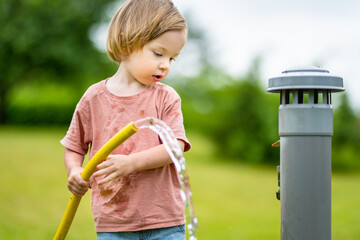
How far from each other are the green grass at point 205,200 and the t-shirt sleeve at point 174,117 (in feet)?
10.9

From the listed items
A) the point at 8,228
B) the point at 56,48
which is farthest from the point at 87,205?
the point at 56,48

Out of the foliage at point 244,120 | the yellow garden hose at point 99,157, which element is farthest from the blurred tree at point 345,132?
the yellow garden hose at point 99,157

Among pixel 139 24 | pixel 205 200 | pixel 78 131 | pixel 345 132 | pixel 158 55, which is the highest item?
pixel 139 24

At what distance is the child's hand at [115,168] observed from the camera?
2.00 m

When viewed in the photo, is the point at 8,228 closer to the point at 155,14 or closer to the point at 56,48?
the point at 155,14

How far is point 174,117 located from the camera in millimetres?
2191

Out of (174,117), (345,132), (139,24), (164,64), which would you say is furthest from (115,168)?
(345,132)

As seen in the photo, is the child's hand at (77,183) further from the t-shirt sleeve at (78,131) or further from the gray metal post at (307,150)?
the gray metal post at (307,150)

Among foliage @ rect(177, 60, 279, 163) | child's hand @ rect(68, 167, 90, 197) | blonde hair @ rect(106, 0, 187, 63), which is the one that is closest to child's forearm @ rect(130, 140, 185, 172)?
child's hand @ rect(68, 167, 90, 197)

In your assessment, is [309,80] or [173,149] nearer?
[309,80]

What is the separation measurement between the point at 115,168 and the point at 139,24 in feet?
2.15

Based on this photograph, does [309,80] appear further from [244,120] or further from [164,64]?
[244,120]

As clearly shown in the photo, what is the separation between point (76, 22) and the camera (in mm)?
21500

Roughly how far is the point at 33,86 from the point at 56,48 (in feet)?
14.2
